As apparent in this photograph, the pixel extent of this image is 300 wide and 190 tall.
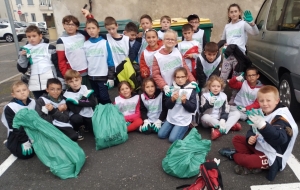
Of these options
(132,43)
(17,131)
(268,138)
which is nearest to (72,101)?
(17,131)

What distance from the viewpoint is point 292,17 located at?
351 cm

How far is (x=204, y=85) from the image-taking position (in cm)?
397

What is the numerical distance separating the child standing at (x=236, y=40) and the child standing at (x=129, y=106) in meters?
1.63

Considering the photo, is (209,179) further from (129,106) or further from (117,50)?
(117,50)

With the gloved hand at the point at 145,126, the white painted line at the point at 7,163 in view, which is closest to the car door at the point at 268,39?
the gloved hand at the point at 145,126

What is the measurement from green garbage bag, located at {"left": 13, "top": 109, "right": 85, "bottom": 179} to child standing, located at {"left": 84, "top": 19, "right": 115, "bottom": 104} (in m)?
1.34

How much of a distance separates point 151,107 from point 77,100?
1.02 meters

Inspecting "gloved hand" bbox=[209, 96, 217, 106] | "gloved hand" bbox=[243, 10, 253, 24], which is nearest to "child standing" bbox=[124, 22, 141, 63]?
"gloved hand" bbox=[209, 96, 217, 106]

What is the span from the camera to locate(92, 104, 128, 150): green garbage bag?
10.5 ft

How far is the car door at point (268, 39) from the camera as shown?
393 centimetres

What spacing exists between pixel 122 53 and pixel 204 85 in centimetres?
139

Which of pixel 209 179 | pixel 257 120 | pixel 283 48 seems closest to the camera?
pixel 209 179

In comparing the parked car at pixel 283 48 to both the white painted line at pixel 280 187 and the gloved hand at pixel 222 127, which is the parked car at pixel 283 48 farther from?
the white painted line at pixel 280 187

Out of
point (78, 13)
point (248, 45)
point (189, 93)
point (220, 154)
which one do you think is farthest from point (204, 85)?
point (78, 13)
